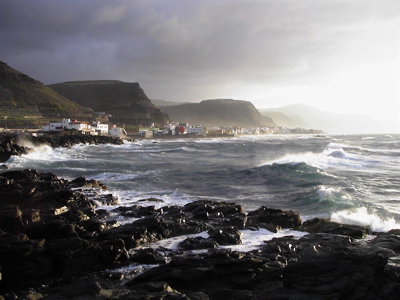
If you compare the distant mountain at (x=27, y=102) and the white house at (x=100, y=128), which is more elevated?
the distant mountain at (x=27, y=102)

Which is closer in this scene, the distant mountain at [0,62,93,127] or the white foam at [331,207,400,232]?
the white foam at [331,207,400,232]

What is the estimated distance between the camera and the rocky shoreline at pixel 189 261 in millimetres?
7059

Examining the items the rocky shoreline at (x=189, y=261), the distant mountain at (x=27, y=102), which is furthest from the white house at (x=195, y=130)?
the rocky shoreline at (x=189, y=261)

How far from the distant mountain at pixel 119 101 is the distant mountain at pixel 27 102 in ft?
75.9

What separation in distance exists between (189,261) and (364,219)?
31.6 ft

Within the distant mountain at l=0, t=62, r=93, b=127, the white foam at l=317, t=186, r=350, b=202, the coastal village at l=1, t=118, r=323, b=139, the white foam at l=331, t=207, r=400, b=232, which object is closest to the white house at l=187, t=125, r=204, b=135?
the coastal village at l=1, t=118, r=323, b=139

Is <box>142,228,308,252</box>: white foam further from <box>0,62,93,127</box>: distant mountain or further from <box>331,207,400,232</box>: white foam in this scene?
<box>0,62,93,127</box>: distant mountain

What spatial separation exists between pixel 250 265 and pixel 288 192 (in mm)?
13697

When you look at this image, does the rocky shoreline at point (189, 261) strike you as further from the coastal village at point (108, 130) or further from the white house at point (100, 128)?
the white house at point (100, 128)

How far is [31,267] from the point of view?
861 cm

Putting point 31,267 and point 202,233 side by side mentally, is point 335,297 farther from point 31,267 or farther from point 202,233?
point 31,267

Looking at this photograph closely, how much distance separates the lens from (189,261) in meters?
8.74

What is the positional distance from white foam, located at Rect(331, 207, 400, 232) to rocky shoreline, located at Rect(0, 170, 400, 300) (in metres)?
0.80

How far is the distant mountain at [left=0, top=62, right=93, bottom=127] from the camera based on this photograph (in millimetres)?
98750
